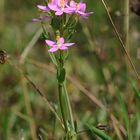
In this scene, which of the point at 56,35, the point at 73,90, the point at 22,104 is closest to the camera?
the point at 56,35

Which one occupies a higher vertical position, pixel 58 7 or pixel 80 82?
pixel 58 7

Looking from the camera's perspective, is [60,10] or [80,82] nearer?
[60,10]

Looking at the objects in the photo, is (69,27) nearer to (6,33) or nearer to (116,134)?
(116,134)

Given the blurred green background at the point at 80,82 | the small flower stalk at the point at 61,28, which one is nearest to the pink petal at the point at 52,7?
the small flower stalk at the point at 61,28

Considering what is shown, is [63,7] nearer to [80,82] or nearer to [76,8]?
[76,8]

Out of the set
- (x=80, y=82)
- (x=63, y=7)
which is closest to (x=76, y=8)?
(x=63, y=7)

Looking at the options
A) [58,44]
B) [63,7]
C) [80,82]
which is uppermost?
[63,7]

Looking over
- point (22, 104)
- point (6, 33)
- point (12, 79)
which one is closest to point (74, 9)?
point (22, 104)

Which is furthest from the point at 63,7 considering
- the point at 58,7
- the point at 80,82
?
the point at 80,82
